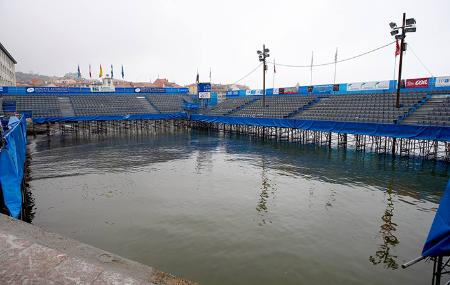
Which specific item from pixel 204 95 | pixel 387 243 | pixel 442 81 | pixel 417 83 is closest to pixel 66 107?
pixel 204 95

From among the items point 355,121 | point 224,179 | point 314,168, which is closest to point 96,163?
point 224,179

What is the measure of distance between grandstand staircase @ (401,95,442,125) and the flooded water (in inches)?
154

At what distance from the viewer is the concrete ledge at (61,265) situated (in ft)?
15.6

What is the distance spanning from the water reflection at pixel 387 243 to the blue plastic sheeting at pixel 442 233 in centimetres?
307

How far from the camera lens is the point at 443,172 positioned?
18609mm

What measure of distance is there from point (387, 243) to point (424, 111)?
2050 centimetres

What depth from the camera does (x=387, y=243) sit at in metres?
9.16

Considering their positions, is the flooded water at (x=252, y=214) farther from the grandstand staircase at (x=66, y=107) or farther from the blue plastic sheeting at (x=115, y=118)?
the grandstand staircase at (x=66, y=107)

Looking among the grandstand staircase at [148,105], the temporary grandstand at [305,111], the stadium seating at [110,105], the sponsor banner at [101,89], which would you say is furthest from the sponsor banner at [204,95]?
the sponsor banner at [101,89]

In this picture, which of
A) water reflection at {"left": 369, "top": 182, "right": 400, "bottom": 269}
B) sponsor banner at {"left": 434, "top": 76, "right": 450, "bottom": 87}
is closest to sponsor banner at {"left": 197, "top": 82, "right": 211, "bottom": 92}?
sponsor banner at {"left": 434, "top": 76, "right": 450, "bottom": 87}

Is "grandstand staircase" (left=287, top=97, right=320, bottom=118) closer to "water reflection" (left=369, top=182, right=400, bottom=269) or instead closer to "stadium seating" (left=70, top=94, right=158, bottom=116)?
"water reflection" (left=369, top=182, right=400, bottom=269)

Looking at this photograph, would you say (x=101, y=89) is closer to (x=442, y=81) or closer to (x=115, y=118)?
(x=115, y=118)

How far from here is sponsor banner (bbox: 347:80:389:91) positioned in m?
32.6

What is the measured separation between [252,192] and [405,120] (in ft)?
58.4
